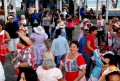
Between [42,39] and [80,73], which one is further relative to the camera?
[42,39]

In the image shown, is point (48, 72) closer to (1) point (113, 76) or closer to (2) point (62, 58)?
(1) point (113, 76)

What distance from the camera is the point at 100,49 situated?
26.3ft

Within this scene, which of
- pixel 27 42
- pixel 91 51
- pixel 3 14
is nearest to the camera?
pixel 27 42

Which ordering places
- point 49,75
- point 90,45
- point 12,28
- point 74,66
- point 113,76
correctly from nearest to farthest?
point 113,76 < point 49,75 < point 74,66 < point 90,45 < point 12,28

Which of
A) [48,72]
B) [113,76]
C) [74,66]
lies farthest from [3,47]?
[113,76]

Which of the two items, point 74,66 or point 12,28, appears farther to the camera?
point 12,28

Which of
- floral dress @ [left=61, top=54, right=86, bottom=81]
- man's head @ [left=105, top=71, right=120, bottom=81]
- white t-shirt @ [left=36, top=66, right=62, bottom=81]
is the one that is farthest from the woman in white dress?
man's head @ [left=105, top=71, right=120, bottom=81]

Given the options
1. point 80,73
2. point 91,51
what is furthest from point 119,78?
point 91,51

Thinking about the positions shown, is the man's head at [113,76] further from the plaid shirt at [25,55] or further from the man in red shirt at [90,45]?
the man in red shirt at [90,45]

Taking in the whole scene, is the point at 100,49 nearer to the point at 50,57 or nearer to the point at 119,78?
the point at 50,57

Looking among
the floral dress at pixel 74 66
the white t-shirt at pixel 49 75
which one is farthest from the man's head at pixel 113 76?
the floral dress at pixel 74 66

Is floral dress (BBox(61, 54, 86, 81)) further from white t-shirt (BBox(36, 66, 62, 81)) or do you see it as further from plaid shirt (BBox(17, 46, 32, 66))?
plaid shirt (BBox(17, 46, 32, 66))

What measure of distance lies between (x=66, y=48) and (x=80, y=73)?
11.8ft

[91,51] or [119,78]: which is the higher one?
[119,78]
